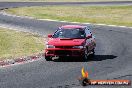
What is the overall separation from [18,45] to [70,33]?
585cm

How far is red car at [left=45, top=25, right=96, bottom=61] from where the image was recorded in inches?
840

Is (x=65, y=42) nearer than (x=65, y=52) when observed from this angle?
No

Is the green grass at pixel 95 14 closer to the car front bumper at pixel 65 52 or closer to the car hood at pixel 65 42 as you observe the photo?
the car hood at pixel 65 42

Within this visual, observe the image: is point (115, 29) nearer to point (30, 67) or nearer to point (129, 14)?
point (129, 14)

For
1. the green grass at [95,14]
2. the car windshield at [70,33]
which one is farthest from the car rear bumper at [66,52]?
the green grass at [95,14]

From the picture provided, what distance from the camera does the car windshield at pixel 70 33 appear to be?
22547 millimetres

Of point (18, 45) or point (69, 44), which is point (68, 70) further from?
point (18, 45)

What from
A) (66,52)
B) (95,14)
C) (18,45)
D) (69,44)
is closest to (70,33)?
(69,44)

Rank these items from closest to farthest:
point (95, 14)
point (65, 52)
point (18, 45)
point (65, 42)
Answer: point (65, 52), point (65, 42), point (18, 45), point (95, 14)

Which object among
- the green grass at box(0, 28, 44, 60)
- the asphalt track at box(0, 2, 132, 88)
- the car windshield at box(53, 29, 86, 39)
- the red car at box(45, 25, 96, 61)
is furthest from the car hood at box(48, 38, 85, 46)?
the green grass at box(0, 28, 44, 60)

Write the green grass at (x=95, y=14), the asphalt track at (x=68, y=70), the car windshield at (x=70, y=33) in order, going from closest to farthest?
→ the asphalt track at (x=68, y=70), the car windshield at (x=70, y=33), the green grass at (x=95, y=14)

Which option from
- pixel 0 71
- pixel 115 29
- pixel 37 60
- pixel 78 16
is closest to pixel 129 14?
pixel 78 16

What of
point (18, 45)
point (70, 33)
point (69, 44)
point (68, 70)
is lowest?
point (18, 45)

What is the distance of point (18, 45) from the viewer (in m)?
27.8
